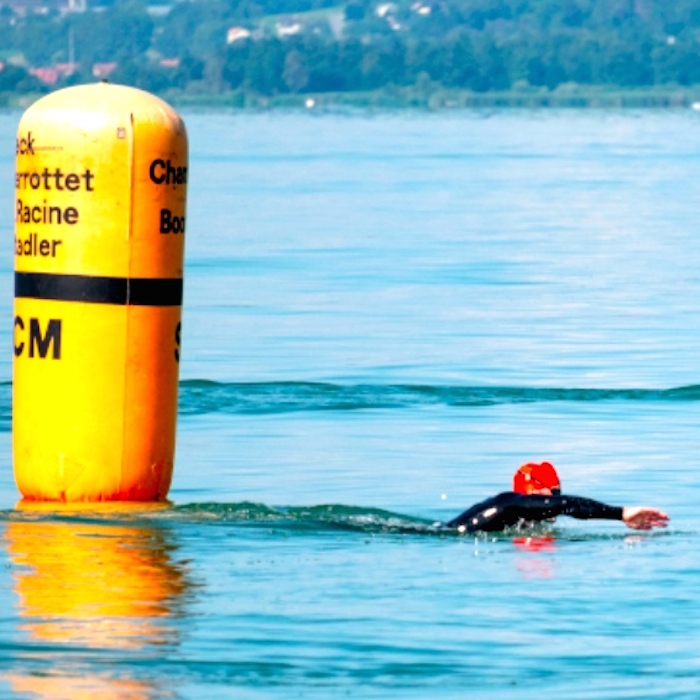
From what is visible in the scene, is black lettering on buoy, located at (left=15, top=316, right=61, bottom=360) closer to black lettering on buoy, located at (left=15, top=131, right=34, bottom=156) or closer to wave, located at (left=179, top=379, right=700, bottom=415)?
black lettering on buoy, located at (left=15, top=131, right=34, bottom=156)

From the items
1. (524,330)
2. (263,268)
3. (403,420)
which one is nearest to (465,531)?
(403,420)

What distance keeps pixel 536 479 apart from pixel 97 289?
2790mm

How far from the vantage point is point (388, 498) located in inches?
712

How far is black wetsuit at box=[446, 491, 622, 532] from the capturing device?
15.2m

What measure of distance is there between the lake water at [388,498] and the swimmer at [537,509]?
142mm

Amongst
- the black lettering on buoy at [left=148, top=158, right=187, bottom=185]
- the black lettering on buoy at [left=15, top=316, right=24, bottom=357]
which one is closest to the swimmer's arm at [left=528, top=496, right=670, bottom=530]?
the black lettering on buoy at [left=148, top=158, right=187, bottom=185]

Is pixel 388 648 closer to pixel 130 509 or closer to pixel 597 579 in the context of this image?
pixel 597 579

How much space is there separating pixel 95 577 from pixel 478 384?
10.5 metres

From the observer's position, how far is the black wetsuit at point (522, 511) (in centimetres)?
1520

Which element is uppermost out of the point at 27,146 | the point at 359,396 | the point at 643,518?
the point at 27,146

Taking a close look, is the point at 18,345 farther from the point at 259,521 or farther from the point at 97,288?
the point at 259,521

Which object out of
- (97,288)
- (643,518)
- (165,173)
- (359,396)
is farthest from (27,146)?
(359,396)

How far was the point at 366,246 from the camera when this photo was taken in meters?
46.4

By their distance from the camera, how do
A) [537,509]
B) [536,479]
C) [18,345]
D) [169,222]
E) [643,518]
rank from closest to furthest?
[643,518]
[537,509]
[536,479]
[169,222]
[18,345]
